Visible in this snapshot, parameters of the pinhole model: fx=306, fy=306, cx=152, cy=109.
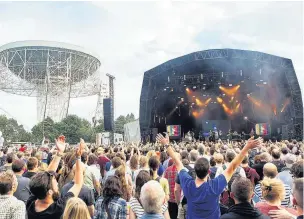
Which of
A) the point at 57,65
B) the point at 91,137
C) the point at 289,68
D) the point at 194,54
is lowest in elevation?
the point at 91,137

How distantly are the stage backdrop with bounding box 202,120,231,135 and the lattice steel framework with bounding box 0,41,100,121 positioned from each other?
2311 centimetres

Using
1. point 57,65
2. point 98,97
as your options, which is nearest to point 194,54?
point 57,65

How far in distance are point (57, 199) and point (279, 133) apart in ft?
94.7

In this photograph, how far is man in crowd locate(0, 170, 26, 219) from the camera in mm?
3349

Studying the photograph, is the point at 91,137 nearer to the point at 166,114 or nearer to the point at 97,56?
the point at 97,56

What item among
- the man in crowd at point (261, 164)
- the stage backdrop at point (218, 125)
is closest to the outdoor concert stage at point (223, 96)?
the stage backdrop at point (218, 125)

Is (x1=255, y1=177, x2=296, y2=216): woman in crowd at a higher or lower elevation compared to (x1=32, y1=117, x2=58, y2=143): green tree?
lower

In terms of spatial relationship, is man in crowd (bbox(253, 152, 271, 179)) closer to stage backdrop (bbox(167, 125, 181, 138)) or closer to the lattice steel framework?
stage backdrop (bbox(167, 125, 181, 138))

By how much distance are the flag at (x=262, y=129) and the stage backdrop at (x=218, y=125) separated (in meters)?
4.68

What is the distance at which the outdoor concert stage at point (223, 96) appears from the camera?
24.9 m

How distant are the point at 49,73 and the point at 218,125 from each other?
2712cm

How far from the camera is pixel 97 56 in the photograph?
50.1 metres

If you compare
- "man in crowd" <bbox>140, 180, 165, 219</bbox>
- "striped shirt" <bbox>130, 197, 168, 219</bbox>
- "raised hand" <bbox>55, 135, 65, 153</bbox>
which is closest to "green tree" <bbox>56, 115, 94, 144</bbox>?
"raised hand" <bbox>55, 135, 65, 153</bbox>

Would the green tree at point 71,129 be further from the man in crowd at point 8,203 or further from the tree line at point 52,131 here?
the man in crowd at point 8,203
